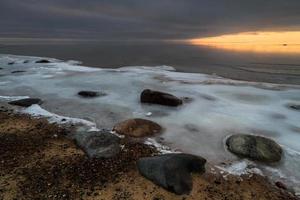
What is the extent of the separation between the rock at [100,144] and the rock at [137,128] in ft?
1.79

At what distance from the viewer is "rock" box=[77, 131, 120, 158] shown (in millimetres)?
7493

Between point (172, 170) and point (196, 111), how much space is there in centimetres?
546

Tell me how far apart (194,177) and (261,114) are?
6.09 m

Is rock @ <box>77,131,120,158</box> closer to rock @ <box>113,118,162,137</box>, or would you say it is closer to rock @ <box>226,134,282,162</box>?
rock @ <box>113,118,162,137</box>

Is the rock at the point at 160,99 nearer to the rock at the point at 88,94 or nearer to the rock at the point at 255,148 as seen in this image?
the rock at the point at 88,94

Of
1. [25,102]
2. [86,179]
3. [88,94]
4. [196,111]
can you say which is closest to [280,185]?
[86,179]

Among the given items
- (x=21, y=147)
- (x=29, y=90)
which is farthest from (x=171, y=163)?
(x=29, y=90)

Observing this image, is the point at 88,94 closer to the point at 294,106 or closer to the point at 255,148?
the point at 255,148

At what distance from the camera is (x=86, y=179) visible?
6422 mm

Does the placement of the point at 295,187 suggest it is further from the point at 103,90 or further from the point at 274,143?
A: the point at 103,90

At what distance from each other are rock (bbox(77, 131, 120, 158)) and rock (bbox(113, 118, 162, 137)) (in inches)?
21.4

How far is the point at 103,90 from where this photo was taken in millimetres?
15453

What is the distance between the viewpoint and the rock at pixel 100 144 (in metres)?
7.49

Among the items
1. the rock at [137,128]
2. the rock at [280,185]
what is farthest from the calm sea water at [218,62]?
the rock at [280,185]
